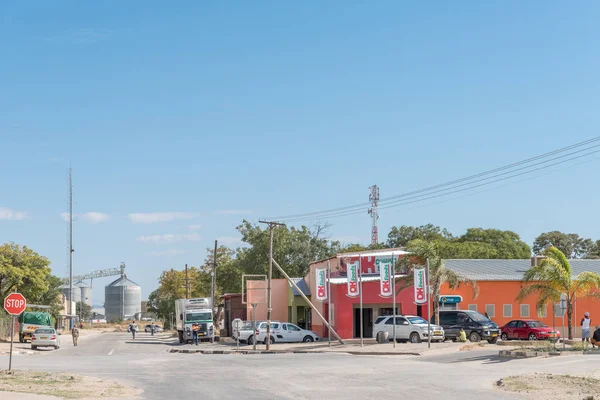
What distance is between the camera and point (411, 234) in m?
114

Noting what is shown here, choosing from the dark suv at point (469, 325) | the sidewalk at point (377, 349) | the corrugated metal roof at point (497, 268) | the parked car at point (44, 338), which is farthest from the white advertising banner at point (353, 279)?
the parked car at point (44, 338)

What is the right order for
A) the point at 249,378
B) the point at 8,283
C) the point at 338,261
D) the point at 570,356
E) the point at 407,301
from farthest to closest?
the point at 8,283, the point at 338,261, the point at 407,301, the point at 570,356, the point at 249,378

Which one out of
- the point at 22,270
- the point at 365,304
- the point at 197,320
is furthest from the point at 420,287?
the point at 22,270

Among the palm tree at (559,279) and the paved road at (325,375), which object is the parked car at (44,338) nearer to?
the paved road at (325,375)

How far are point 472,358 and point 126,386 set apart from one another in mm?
16083

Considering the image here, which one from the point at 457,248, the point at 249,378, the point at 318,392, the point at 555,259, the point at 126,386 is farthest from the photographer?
the point at 457,248

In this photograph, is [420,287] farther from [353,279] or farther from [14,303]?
[14,303]

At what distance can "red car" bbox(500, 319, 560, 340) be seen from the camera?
156 ft

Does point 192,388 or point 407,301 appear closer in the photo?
point 192,388

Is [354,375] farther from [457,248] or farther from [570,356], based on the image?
[457,248]

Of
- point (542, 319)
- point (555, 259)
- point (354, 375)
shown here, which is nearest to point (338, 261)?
point (542, 319)

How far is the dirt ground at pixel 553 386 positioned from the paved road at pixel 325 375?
2.16ft

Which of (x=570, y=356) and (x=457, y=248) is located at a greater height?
(x=457, y=248)

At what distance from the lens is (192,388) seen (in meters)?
21.2
